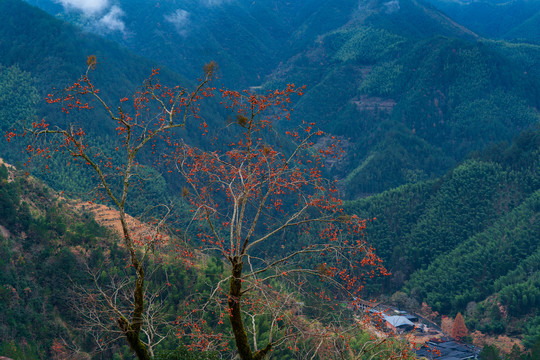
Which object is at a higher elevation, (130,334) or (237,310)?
(237,310)

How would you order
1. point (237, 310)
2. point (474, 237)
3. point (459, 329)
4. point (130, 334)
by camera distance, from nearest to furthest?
1. point (237, 310)
2. point (130, 334)
3. point (459, 329)
4. point (474, 237)

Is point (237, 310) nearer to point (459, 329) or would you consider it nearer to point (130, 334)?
point (130, 334)

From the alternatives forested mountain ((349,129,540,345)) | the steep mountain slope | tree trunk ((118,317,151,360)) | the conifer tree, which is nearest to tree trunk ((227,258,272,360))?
tree trunk ((118,317,151,360))

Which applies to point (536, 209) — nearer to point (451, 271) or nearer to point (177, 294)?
point (451, 271)

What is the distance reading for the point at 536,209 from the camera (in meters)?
135

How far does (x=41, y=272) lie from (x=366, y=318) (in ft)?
149

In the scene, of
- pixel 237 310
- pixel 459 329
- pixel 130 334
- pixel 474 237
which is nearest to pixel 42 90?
pixel 474 237

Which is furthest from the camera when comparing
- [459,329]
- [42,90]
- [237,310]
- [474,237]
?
[42,90]

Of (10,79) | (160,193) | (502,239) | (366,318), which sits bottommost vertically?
(160,193)

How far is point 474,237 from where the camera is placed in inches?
5527

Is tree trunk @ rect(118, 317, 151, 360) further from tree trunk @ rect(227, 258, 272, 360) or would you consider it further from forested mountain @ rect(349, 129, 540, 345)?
forested mountain @ rect(349, 129, 540, 345)

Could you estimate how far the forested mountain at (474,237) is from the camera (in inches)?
4281

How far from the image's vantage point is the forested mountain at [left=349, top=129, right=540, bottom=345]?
4281 inches

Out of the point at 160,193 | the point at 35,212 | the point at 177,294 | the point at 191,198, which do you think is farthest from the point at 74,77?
the point at 191,198
